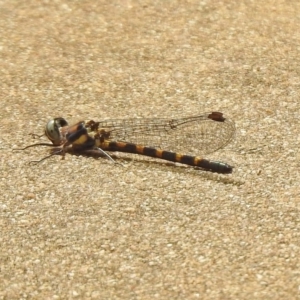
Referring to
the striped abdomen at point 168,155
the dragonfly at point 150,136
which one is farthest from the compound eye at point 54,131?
the striped abdomen at point 168,155

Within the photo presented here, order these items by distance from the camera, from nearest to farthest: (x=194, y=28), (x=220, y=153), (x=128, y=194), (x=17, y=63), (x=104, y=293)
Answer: (x=104, y=293) → (x=128, y=194) → (x=220, y=153) → (x=17, y=63) → (x=194, y=28)

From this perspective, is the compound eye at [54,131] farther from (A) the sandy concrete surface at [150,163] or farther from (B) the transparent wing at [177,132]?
(B) the transparent wing at [177,132]

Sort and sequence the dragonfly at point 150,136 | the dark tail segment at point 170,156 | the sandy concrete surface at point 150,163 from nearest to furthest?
the sandy concrete surface at point 150,163 → the dark tail segment at point 170,156 → the dragonfly at point 150,136

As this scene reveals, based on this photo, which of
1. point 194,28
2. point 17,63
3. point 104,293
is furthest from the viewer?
point 194,28

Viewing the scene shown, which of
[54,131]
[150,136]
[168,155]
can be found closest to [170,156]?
[168,155]

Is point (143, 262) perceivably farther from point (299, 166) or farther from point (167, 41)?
point (167, 41)

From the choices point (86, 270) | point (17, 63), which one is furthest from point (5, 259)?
point (17, 63)

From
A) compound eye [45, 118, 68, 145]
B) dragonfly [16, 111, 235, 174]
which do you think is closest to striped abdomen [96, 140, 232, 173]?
dragonfly [16, 111, 235, 174]
